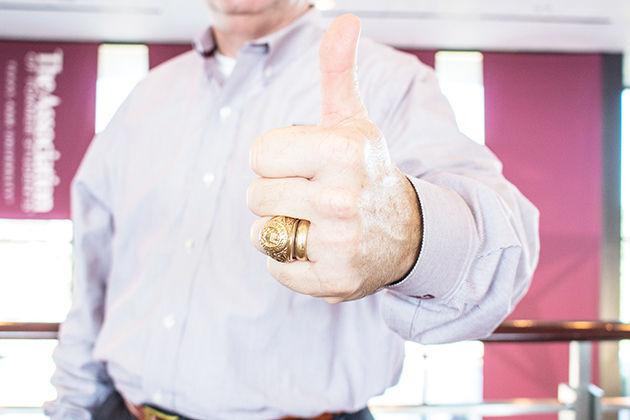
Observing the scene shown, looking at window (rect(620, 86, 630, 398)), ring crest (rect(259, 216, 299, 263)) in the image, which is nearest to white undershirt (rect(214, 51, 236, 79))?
ring crest (rect(259, 216, 299, 263))

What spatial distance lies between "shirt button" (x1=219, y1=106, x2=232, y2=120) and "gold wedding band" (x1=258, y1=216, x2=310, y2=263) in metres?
0.70

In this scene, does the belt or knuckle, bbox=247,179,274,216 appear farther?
the belt

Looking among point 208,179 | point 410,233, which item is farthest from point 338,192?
point 208,179

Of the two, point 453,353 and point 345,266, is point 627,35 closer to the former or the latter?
point 453,353

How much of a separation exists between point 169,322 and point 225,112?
450mm

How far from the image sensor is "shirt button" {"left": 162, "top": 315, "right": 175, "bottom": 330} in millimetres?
1223

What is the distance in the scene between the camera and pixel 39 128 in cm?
548

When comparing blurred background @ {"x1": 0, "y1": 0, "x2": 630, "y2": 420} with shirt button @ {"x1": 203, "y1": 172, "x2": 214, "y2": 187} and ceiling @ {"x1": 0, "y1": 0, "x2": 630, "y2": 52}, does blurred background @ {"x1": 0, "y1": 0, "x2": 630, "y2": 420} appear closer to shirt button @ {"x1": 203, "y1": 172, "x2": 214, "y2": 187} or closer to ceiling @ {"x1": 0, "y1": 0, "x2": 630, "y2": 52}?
ceiling @ {"x1": 0, "y1": 0, "x2": 630, "y2": 52}

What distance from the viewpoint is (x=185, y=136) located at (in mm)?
1380

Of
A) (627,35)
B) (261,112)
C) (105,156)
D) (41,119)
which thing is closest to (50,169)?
(41,119)

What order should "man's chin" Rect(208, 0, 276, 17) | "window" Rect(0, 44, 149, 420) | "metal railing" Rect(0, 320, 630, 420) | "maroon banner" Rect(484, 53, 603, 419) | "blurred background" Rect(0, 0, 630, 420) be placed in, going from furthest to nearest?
1. "maroon banner" Rect(484, 53, 603, 419)
2. "window" Rect(0, 44, 149, 420)
3. "blurred background" Rect(0, 0, 630, 420)
4. "metal railing" Rect(0, 320, 630, 420)
5. "man's chin" Rect(208, 0, 276, 17)

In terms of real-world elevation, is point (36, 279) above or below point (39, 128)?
below

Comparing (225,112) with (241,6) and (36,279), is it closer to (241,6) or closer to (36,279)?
(241,6)

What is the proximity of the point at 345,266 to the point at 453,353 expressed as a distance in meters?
5.41
